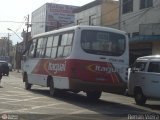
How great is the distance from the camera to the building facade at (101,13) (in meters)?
46.7

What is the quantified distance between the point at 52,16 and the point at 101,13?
3114 cm

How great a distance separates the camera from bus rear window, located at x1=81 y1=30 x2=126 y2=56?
1828cm

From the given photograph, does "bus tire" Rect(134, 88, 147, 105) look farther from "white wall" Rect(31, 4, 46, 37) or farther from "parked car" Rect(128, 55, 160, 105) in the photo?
"white wall" Rect(31, 4, 46, 37)

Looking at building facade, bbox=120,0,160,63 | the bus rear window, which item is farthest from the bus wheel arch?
building facade, bbox=120,0,160,63

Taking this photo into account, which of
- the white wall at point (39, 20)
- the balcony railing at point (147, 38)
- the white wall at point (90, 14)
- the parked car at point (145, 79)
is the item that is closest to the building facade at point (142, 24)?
the balcony railing at point (147, 38)

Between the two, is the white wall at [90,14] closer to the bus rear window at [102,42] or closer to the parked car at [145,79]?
the parked car at [145,79]

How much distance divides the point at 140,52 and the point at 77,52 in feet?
57.9

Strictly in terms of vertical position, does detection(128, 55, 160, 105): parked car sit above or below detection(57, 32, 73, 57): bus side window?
below

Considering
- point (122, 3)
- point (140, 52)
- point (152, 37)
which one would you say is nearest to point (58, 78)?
point (152, 37)

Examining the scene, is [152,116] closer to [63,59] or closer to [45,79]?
[63,59]

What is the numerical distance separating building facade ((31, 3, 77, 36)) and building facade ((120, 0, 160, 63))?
120ft

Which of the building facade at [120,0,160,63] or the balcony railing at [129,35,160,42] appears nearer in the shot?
the balcony railing at [129,35,160,42]

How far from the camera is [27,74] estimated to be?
2527cm

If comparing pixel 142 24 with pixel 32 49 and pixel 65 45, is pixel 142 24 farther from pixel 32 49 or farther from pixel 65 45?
pixel 65 45
